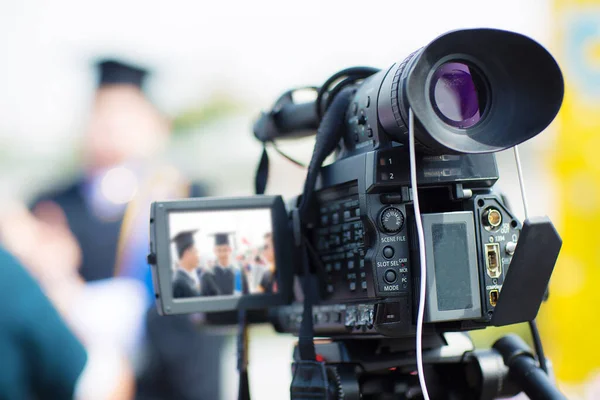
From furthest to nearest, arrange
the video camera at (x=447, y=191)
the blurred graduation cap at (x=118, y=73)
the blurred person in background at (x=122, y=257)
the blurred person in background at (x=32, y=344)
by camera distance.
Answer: the blurred graduation cap at (x=118, y=73) → the blurred person in background at (x=122, y=257) → the blurred person in background at (x=32, y=344) → the video camera at (x=447, y=191)

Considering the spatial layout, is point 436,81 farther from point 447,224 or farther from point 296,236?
point 296,236

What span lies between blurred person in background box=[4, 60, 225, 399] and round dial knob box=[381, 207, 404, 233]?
95.1 inches

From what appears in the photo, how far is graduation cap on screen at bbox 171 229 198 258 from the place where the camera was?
204 cm

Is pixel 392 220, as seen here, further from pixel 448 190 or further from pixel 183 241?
pixel 183 241

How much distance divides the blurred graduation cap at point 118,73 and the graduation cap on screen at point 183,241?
2.70 m

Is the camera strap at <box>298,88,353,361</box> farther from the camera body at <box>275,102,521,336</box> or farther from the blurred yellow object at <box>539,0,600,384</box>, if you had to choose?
the blurred yellow object at <box>539,0,600,384</box>

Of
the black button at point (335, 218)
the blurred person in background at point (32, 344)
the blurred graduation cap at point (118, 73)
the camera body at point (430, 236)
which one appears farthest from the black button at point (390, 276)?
the blurred graduation cap at point (118, 73)

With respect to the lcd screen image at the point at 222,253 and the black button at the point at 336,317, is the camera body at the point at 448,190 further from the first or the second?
the lcd screen image at the point at 222,253

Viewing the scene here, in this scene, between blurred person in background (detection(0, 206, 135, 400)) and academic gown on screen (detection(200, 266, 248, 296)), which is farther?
blurred person in background (detection(0, 206, 135, 400))

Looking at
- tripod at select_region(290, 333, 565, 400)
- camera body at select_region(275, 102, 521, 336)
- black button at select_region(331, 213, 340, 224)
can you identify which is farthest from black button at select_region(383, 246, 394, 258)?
tripod at select_region(290, 333, 565, 400)

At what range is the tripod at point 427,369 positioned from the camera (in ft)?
6.27

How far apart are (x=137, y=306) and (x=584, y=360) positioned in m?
2.79

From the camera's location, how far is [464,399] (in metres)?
2.06

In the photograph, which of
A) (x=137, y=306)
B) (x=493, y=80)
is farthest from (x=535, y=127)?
(x=137, y=306)
